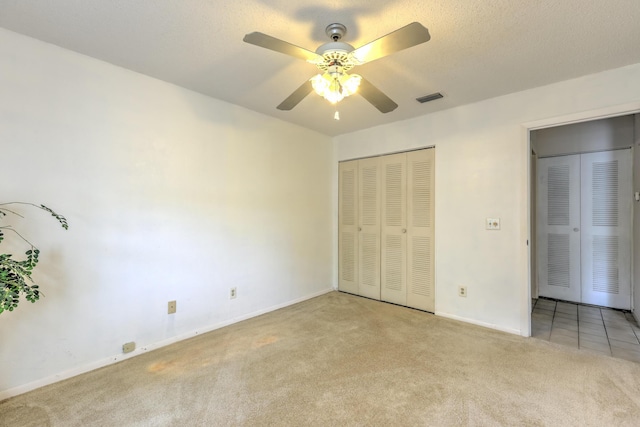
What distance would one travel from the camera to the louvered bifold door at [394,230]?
3631 mm

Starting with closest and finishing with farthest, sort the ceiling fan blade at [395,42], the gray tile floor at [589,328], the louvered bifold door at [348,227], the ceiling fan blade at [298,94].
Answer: the ceiling fan blade at [395,42]
the ceiling fan blade at [298,94]
the gray tile floor at [589,328]
the louvered bifold door at [348,227]

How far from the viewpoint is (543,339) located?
2.65 meters

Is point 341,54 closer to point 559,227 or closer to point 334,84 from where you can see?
point 334,84

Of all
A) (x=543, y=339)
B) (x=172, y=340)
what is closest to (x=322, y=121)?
(x=172, y=340)

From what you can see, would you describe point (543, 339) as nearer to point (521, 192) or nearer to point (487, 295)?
point (487, 295)

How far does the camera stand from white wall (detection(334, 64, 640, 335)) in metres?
2.48

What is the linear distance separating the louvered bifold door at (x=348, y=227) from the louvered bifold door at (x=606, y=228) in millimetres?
2889

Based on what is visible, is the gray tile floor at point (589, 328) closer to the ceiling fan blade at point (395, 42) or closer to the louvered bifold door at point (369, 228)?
the louvered bifold door at point (369, 228)

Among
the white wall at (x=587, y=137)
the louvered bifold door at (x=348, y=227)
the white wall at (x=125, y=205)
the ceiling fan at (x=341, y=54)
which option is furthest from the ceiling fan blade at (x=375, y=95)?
the white wall at (x=587, y=137)

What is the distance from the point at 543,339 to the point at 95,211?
3956 mm

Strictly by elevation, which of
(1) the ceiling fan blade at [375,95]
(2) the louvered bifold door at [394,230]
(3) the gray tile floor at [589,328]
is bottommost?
(3) the gray tile floor at [589,328]

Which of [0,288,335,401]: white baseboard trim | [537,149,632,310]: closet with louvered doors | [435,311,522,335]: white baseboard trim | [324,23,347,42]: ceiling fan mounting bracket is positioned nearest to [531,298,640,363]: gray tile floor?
[435,311,522,335]: white baseboard trim

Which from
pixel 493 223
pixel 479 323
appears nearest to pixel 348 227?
pixel 493 223

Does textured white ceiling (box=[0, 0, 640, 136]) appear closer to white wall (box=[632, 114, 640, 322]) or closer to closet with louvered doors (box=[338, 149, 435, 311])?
closet with louvered doors (box=[338, 149, 435, 311])
